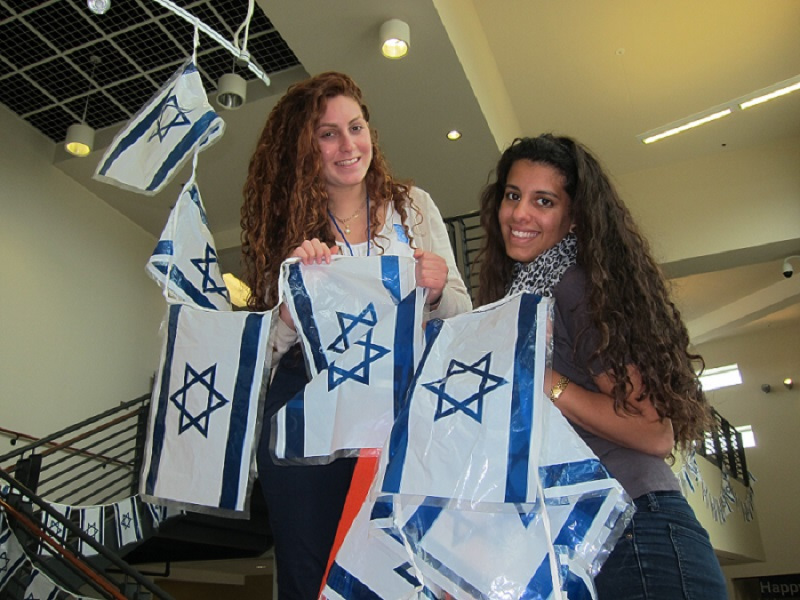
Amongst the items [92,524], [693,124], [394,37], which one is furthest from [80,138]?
[693,124]

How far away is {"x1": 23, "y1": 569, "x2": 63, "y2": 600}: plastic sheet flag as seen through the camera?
4289 mm

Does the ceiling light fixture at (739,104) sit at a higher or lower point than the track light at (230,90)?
lower

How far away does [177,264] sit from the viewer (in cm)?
162

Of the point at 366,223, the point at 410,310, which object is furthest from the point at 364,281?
the point at 366,223

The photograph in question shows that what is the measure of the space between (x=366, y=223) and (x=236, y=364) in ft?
1.48

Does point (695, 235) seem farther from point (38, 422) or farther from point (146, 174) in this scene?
point (146, 174)

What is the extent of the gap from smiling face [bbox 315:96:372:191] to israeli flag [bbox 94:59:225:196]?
0.35 meters

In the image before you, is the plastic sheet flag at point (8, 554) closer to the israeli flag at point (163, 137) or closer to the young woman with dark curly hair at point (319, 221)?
the israeli flag at point (163, 137)

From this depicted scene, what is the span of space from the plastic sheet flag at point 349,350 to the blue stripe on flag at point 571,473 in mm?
282

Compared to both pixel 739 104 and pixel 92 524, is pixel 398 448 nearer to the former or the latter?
pixel 92 524

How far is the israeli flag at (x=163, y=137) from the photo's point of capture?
183 cm

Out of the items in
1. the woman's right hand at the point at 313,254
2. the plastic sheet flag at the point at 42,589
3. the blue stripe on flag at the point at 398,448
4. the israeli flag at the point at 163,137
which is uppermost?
the israeli flag at the point at 163,137

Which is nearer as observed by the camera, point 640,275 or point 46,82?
point 640,275

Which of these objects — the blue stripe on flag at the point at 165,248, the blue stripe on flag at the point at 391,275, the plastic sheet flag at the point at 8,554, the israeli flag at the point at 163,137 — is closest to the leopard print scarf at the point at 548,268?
the blue stripe on flag at the point at 391,275
